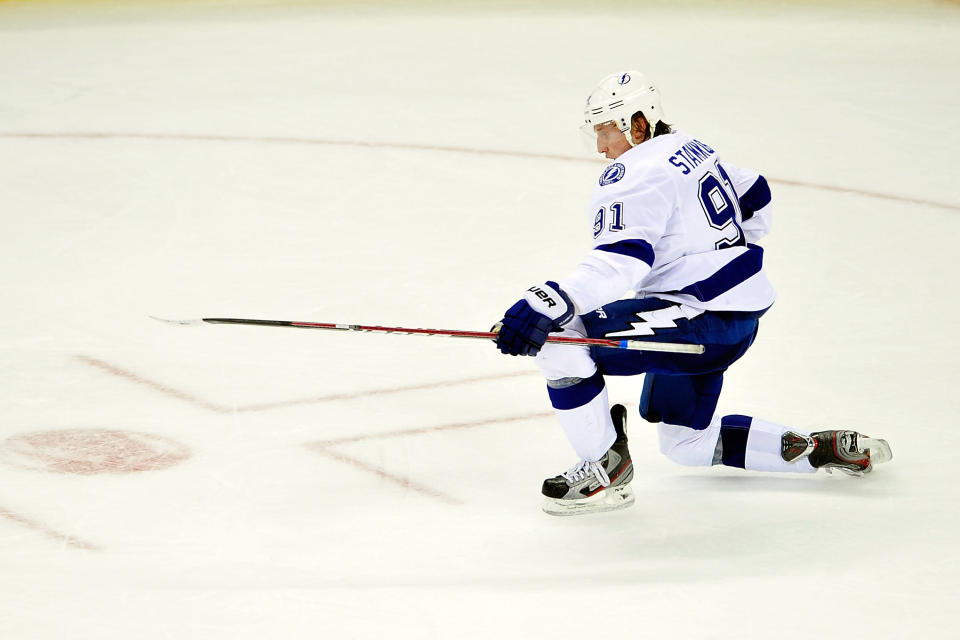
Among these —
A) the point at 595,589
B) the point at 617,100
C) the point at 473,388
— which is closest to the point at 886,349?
the point at 473,388

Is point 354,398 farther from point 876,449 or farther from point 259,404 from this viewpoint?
point 876,449

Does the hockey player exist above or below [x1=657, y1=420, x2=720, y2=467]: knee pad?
above

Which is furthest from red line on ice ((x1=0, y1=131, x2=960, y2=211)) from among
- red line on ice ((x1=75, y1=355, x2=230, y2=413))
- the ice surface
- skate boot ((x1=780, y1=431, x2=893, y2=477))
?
skate boot ((x1=780, y1=431, x2=893, y2=477))

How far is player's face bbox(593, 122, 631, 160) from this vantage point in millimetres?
3439

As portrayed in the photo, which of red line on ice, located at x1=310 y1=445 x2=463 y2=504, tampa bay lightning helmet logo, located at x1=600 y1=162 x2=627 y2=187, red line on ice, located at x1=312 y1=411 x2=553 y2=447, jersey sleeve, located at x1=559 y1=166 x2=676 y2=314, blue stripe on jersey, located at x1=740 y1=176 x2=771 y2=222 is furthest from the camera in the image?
red line on ice, located at x1=312 y1=411 x2=553 y2=447

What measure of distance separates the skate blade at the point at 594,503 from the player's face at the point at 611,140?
2.67 feet

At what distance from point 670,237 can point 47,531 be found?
1.58 metres

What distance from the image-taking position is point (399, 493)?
354cm

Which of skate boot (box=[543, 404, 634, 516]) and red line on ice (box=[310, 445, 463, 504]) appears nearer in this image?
skate boot (box=[543, 404, 634, 516])

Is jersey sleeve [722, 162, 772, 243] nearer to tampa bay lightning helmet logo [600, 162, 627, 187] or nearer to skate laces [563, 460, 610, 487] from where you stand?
tampa bay lightning helmet logo [600, 162, 627, 187]

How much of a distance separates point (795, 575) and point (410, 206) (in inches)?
131

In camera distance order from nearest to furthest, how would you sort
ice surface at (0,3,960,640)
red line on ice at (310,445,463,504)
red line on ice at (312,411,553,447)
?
ice surface at (0,3,960,640), red line on ice at (310,445,463,504), red line on ice at (312,411,553,447)

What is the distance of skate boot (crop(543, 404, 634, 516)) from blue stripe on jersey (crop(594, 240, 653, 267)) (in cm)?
53

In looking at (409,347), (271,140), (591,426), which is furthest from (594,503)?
(271,140)
